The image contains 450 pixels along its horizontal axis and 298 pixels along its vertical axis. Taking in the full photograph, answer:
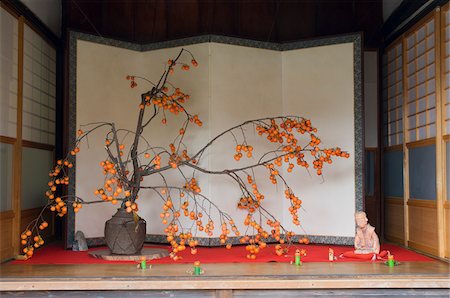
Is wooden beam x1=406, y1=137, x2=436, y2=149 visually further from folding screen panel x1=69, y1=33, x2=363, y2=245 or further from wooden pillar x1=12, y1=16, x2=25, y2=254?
wooden pillar x1=12, y1=16, x2=25, y2=254

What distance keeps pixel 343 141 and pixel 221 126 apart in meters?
0.99

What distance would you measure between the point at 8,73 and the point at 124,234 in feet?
4.38

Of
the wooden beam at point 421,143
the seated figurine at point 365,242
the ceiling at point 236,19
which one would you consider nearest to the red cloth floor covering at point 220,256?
the seated figurine at point 365,242

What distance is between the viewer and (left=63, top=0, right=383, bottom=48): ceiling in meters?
5.47

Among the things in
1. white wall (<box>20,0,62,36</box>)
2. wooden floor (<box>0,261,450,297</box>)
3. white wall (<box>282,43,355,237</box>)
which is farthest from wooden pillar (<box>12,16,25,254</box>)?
white wall (<box>282,43,355,237</box>)

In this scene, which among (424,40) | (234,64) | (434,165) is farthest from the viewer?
(234,64)

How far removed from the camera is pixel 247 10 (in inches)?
216

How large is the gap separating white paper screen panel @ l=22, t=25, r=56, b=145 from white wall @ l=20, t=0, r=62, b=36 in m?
0.16

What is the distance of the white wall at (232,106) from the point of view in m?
4.61

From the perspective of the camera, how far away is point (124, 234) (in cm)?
391

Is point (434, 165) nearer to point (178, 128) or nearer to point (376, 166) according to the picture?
point (376, 166)

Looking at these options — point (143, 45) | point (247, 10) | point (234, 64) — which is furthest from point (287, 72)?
point (143, 45)

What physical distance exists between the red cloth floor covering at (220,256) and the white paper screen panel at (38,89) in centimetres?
90

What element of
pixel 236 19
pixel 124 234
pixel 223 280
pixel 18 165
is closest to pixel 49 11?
pixel 18 165
